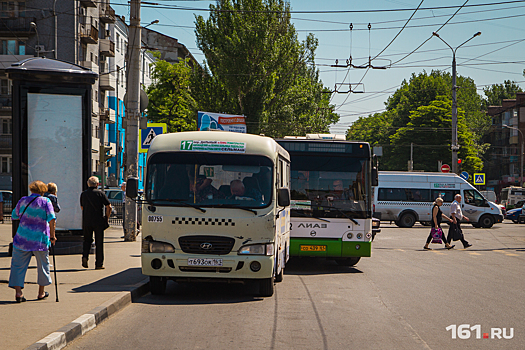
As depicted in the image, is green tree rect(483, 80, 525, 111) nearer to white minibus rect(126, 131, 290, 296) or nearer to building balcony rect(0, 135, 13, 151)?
building balcony rect(0, 135, 13, 151)

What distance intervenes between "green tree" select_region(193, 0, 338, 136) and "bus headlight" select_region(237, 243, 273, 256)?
31.6 m

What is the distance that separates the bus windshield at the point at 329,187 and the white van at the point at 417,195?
2190 centimetres

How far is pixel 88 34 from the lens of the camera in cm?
5128

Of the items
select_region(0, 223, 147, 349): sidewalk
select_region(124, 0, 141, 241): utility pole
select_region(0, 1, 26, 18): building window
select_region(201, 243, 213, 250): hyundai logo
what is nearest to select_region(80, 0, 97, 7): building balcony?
select_region(0, 1, 26, 18): building window

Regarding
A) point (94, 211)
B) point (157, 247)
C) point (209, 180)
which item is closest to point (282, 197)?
point (209, 180)

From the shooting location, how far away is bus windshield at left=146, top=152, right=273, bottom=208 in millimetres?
10172

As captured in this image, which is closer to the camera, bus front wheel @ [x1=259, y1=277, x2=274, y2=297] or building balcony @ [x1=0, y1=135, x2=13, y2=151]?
bus front wheel @ [x1=259, y1=277, x2=274, y2=297]

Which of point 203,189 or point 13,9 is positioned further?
point 13,9

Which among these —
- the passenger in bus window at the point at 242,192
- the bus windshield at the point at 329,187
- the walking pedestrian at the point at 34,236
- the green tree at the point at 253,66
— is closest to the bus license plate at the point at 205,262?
the passenger in bus window at the point at 242,192

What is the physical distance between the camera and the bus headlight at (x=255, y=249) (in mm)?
9977

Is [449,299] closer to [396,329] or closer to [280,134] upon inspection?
[396,329]

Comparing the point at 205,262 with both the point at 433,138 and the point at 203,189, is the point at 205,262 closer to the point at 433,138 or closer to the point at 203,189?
the point at 203,189

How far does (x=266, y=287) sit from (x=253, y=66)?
32.3m

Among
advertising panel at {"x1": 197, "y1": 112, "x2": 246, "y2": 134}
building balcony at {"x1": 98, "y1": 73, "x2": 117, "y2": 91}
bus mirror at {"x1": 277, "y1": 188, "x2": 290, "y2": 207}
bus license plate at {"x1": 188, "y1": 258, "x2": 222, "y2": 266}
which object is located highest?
building balcony at {"x1": 98, "y1": 73, "x2": 117, "y2": 91}
